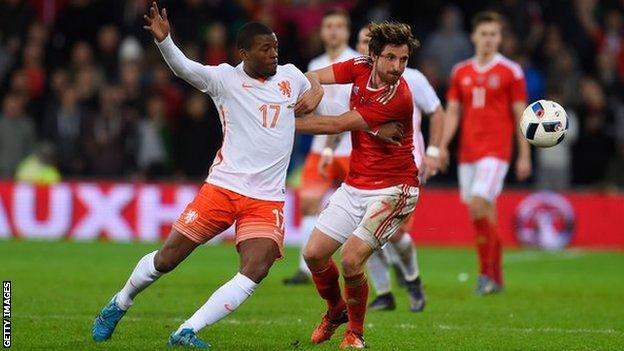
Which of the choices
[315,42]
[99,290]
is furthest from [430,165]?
A: [315,42]

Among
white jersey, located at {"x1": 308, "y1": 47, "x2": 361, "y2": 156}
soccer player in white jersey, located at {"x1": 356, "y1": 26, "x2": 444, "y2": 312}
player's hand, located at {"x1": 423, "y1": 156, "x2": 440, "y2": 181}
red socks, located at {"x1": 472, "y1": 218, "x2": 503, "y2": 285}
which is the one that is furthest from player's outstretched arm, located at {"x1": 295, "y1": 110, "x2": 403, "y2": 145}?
red socks, located at {"x1": 472, "y1": 218, "x2": 503, "y2": 285}

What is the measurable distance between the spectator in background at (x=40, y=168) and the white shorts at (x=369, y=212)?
1249 centimetres

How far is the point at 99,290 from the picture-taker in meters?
13.4

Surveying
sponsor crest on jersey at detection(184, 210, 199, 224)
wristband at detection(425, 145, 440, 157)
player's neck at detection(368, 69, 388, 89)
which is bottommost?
wristband at detection(425, 145, 440, 157)

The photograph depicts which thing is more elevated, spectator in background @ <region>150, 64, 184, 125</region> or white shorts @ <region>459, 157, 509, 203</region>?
white shorts @ <region>459, 157, 509, 203</region>

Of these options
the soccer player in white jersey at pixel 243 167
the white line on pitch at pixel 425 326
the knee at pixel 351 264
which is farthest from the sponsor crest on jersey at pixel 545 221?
the soccer player in white jersey at pixel 243 167

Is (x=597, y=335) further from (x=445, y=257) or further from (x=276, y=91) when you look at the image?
(x=445, y=257)

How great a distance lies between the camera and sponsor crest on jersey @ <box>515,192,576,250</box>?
69.2 ft

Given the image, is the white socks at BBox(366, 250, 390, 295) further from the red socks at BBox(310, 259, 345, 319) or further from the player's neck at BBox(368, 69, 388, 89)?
the player's neck at BBox(368, 69, 388, 89)

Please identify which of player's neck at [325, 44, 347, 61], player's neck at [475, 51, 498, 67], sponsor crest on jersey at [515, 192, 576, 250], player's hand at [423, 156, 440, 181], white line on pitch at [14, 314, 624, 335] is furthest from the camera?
sponsor crest on jersey at [515, 192, 576, 250]

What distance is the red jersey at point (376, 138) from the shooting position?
9586mm

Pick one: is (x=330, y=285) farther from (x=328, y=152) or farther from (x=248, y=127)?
(x=328, y=152)

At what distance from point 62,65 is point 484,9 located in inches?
294

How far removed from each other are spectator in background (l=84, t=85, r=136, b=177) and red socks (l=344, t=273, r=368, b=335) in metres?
12.8
